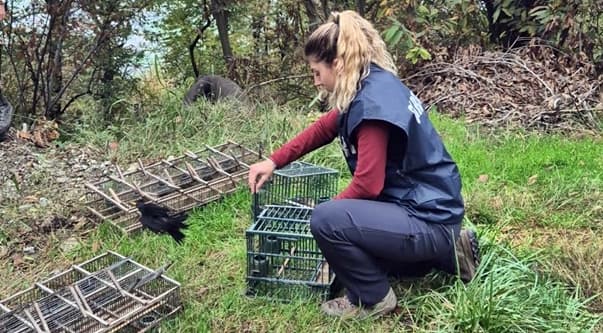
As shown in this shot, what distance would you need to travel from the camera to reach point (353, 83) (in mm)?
2537

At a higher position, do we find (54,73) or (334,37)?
(334,37)

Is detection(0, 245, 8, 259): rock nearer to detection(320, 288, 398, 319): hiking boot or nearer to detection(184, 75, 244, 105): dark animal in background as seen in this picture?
detection(320, 288, 398, 319): hiking boot

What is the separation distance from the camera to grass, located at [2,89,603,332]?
2.62 metres

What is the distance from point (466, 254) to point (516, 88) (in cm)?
341

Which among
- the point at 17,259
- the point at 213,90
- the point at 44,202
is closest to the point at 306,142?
the point at 17,259

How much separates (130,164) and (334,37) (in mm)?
2791

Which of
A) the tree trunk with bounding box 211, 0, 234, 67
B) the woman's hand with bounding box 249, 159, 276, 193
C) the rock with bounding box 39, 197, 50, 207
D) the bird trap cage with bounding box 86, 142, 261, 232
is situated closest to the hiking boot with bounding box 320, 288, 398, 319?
the woman's hand with bounding box 249, 159, 276, 193

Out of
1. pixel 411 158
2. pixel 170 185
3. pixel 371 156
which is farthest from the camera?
pixel 170 185

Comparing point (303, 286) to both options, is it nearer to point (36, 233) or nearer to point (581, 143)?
point (36, 233)

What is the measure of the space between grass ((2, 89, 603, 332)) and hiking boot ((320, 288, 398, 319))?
34 mm

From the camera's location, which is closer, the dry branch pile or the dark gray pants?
the dark gray pants

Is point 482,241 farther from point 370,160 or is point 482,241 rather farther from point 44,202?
point 44,202

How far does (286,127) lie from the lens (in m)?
5.21

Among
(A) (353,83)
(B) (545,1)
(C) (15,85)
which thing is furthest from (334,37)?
(C) (15,85)
